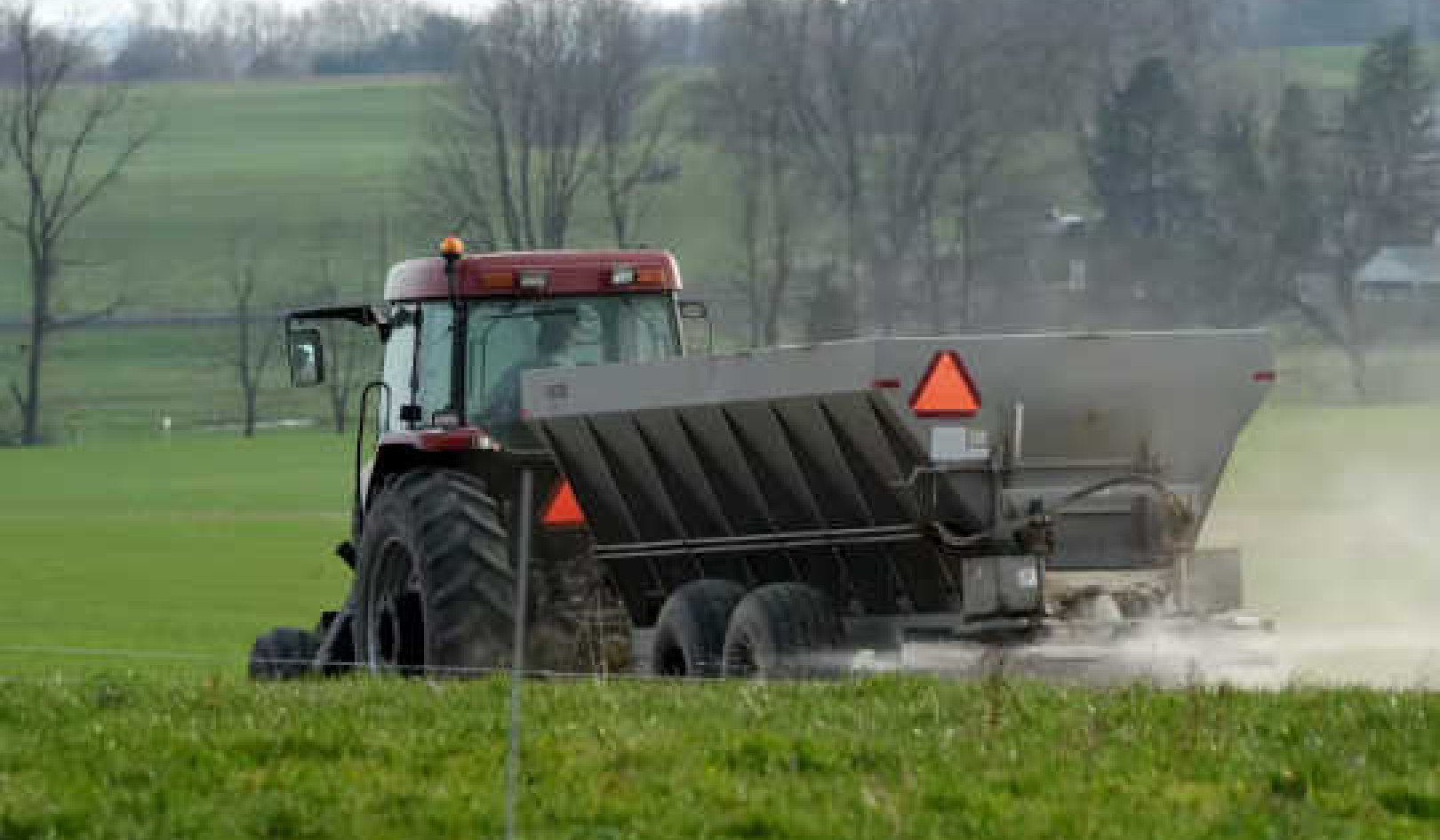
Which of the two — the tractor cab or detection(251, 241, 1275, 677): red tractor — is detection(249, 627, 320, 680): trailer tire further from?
the tractor cab

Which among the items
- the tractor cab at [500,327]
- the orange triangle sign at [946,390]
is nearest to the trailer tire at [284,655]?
the tractor cab at [500,327]

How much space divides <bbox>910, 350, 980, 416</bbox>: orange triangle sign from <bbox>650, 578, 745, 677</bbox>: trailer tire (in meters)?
2.10

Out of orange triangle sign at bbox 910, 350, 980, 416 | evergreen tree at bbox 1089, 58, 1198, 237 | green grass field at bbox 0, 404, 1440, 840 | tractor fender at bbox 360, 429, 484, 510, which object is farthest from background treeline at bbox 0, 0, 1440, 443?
green grass field at bbox 0, 404, 1440, 840

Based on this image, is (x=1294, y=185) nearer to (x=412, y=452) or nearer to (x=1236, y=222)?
(x=1236, y=222)

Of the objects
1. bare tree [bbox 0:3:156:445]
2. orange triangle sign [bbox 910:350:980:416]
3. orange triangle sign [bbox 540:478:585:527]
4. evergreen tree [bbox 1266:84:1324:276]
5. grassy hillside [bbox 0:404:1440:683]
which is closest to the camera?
orange triangle sign [bbox 910:350:980:416]

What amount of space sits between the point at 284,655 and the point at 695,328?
11.0 ft

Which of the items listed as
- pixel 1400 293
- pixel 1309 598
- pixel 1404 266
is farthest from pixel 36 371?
pixel 1309 598

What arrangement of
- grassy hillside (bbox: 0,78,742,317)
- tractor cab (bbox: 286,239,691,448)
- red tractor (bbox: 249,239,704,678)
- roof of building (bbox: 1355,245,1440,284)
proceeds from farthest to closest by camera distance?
1. grassy hillside (bbox: 0,78,742,317)
2. roof of building (bbox: 1355,245,1440,284)
3. tractor cab (bbox: 286,239,691,448)
4. red tractor (bbox: 249,239,704,678)

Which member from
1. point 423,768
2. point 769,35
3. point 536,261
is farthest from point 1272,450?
point 769,35

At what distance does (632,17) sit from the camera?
106562 millimetres

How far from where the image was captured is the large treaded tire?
536 inches

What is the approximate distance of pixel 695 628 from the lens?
1463cm

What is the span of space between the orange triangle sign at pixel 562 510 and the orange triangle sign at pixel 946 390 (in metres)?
2.68

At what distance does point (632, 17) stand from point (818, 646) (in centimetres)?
9426
